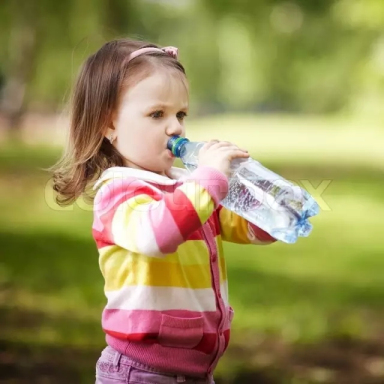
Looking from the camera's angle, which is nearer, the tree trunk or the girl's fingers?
the girl's fingers

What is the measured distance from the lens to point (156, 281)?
108 cm

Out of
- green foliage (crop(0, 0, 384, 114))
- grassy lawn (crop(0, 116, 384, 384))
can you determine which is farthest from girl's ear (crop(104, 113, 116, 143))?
green foliage (crop(0, 0, 384, 114))

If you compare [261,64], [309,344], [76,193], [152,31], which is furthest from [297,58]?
[76,193]

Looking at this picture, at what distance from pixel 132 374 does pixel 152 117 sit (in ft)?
1.23

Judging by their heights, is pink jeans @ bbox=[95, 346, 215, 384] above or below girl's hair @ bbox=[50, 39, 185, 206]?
below

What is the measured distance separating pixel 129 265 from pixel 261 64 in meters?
2.38

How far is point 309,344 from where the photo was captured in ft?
8.05

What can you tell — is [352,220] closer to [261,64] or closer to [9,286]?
[261,64]

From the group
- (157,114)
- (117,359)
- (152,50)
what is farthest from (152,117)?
(117,359)

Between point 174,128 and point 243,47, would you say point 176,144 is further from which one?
point 243,47

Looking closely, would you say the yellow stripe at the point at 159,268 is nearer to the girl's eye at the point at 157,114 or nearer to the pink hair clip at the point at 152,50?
the girl's eye at the point at 157,114

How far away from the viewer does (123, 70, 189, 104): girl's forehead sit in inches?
43.6

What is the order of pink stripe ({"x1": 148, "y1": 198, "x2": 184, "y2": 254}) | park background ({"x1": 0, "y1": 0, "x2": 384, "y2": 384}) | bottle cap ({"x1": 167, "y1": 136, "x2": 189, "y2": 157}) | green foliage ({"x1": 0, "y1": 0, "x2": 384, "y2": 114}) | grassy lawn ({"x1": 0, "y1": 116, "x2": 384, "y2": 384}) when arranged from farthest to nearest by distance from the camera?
green foliage ({"x1": 0, "y1": 0, "x2": 384, "y2": 114}) < park background ({"x1": 0, "y1": 0, "x2": 384, "y2": 384}) < grassy lawn ({"x1": 0, "y1": 116, "x2": 384, "y2": 384}) < bottle cap ({"x1": 167, "y1": 136, "x2": 189, "y2": 157}) < pink stripe ({"x1": 148, "y1": 198, "x2": 184, "y2": 254})

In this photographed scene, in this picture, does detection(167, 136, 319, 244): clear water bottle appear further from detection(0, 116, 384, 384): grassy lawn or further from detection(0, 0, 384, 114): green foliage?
detection(0, 0, 384, 114): green foliage
